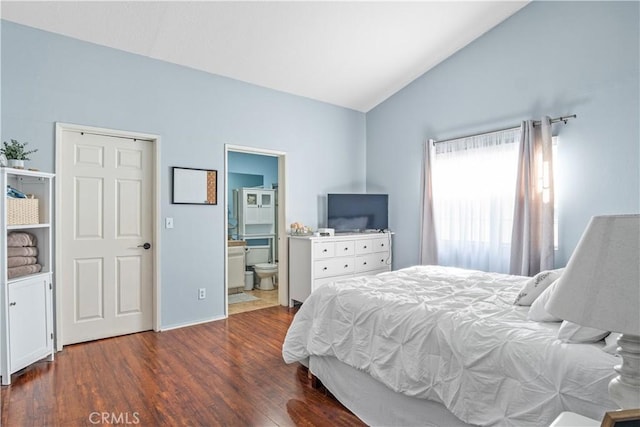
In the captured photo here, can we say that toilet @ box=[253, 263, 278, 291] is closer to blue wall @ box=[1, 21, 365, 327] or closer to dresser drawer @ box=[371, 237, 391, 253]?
blue wall @ box=[1, 21, 365, 327]

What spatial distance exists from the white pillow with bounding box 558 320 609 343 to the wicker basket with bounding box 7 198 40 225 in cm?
348

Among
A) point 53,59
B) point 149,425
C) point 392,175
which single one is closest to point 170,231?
point 53,59

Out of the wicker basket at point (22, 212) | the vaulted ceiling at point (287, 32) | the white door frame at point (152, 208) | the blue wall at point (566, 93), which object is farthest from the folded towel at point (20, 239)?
the blue wall at point (566, 93)

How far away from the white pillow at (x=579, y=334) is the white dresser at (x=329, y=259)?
118 inches

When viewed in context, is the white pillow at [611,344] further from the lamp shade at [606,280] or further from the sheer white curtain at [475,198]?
the sheer white curtain at [475,198]

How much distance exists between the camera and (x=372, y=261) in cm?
493

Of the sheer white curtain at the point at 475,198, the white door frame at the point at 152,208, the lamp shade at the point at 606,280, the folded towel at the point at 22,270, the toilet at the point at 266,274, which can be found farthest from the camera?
the toilet at the point at 266,274

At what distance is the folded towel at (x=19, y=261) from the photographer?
264 centimetres

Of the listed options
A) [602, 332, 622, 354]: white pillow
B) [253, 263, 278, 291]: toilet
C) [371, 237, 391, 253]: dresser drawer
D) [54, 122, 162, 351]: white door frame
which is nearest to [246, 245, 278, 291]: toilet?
[253, 263, 278, 291]: toilet

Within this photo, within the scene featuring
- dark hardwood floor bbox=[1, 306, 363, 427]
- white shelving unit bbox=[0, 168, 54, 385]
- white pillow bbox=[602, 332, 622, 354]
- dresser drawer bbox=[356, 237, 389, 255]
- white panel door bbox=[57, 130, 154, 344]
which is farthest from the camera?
dresser drawer bbox=[356, 237, 389, 255]

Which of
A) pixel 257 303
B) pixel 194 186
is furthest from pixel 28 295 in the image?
pixel 257 303

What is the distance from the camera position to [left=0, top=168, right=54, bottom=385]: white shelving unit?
2492 millimetres

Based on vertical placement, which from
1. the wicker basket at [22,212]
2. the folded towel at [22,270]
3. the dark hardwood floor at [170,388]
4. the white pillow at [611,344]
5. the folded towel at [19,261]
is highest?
the wicker basket at [22,212]

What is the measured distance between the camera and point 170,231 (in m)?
3.75
